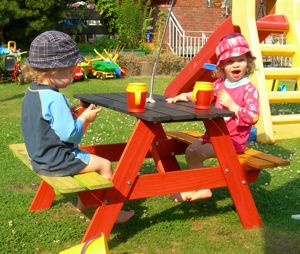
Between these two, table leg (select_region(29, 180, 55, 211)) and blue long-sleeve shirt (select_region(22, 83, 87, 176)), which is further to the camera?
table leg (select_region(29, 180, 55, 211))

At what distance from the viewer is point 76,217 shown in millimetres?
3789

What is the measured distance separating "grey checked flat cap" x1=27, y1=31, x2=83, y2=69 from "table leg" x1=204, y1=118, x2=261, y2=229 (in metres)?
1.00

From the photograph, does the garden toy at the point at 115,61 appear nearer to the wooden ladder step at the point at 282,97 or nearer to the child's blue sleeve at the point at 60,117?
the wooden ladder step at the point at 282,97

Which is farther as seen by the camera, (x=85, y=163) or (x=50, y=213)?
(x=50, y=213)

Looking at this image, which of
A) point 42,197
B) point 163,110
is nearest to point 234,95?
point 163,110

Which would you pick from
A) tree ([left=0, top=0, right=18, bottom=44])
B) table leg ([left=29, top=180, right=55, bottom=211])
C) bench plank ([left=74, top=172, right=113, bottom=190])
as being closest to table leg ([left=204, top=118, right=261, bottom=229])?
bench plank ([left=74, top=172, right=113, bottom=190])

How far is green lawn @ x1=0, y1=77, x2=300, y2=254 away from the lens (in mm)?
3291

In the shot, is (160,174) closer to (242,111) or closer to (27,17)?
(242,111)

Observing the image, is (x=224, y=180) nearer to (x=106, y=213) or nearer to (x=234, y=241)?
(x=234, y=241)

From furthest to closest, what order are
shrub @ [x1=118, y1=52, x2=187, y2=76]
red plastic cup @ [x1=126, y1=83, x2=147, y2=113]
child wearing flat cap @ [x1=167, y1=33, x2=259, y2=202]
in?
1. shrub @ [x1=118, y1=52, x2=187, y2=76]
2. child wearing flat cap @ [x1=167, y1=33, x2=259, y2=202]
3. red plastic cup @ [x1=126, y1=83, x2=147, y2=113]

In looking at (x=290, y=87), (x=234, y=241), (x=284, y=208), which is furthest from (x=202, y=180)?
(x=290, y=87)

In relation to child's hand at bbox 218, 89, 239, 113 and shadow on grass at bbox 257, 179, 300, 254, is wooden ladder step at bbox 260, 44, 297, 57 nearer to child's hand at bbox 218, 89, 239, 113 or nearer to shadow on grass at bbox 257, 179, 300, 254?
shadow on grass at bbox 257, 179, 300, 254

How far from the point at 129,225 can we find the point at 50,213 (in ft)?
2.18

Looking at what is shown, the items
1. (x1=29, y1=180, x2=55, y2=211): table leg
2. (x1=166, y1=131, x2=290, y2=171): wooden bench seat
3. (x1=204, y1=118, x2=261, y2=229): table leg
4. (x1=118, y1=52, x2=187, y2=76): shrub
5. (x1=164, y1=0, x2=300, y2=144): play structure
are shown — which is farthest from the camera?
(x1=118, y1=52, x2=187, y2=76): shrub
